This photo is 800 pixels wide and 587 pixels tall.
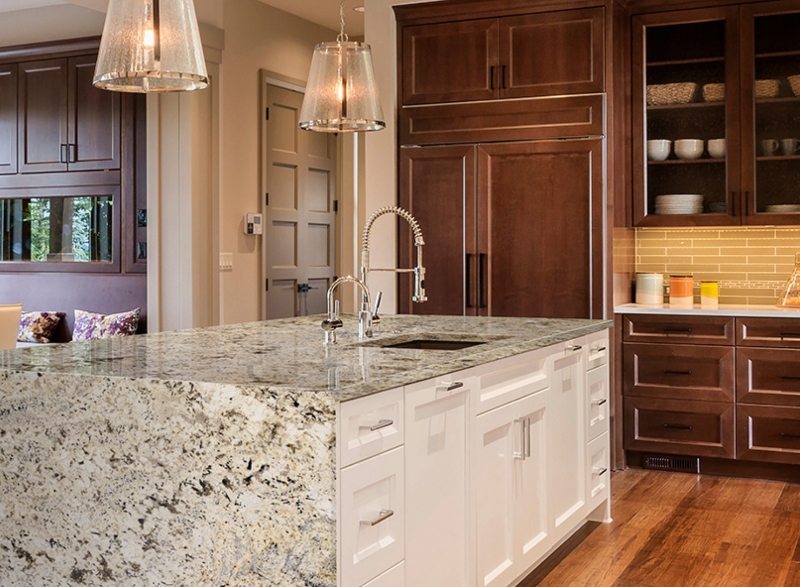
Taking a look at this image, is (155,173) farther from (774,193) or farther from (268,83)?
(774,193)

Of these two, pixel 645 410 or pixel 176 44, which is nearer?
pixel 176 44

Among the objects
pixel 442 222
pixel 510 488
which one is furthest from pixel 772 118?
pixel 510 488

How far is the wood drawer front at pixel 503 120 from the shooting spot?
4.85 metres

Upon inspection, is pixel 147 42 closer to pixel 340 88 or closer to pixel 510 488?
pixel 340 88

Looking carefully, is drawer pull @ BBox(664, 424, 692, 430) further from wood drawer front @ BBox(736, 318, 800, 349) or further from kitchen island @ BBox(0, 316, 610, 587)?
kitchen island @ BBox(0, 316, 610, 587)

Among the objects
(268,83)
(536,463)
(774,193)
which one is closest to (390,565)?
(536,463)

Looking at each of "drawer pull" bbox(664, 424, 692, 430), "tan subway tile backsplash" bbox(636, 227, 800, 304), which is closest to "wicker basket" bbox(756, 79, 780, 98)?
"tan subway tile backsplash" bbox(636, 227, 800, 304)

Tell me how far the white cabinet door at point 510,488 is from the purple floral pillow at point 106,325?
3499 mm

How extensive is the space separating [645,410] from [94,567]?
341cm

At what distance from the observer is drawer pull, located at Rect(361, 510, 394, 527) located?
2.08m

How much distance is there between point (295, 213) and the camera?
22.8 feet

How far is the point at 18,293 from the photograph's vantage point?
6.61 meters

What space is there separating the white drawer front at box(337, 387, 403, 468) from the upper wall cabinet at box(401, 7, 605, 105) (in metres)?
3.11

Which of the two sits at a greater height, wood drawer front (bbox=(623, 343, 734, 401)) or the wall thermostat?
the wall thermostat
